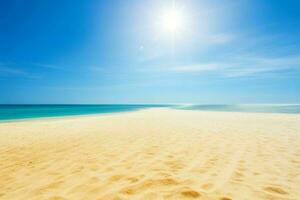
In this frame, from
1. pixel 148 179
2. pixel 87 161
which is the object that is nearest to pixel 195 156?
pixel 148 179

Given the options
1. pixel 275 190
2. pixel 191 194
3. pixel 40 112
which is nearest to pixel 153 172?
pixel 191 194

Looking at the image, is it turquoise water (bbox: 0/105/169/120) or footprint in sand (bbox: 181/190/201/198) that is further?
turquoise water (bbox: 0/105/169/120)

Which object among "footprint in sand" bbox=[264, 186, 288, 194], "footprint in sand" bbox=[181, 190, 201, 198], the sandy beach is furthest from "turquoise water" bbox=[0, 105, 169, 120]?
"footprint in sand" bbox=[264, 186, 288, 194]

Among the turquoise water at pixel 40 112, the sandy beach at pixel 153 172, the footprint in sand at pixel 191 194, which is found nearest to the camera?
the footprint in sand at pixel 191 194

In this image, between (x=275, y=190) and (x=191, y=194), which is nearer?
(x=191, y=194)

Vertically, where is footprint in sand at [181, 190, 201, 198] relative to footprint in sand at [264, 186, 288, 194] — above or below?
below

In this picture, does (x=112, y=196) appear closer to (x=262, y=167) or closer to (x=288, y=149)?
(x=262, y=167)

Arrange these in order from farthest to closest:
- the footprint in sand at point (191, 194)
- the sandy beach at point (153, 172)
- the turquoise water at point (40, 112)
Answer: the turquoise water at point (40, 112)
the sandy beach at point (153, 172)
the footprint in sand at point (191, 194)

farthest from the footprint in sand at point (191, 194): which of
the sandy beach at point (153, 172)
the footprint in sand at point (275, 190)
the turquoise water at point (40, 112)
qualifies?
the turquoise water at point (40, 112)

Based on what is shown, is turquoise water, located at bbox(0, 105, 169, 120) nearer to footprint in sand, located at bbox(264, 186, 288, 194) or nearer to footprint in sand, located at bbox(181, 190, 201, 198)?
footprint in sand, located at bbox(181, 190, 201, 198)

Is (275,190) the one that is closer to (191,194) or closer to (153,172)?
(191,194)

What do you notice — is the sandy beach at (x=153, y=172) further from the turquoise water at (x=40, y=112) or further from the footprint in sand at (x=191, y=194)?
the turquoise water at (x=40, y=112)

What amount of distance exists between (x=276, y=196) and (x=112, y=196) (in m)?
3.09

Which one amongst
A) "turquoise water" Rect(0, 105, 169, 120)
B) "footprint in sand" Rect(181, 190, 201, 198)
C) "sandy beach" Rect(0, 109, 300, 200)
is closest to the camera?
"footprint in sand" Rect(181, 190, 201, 198)
